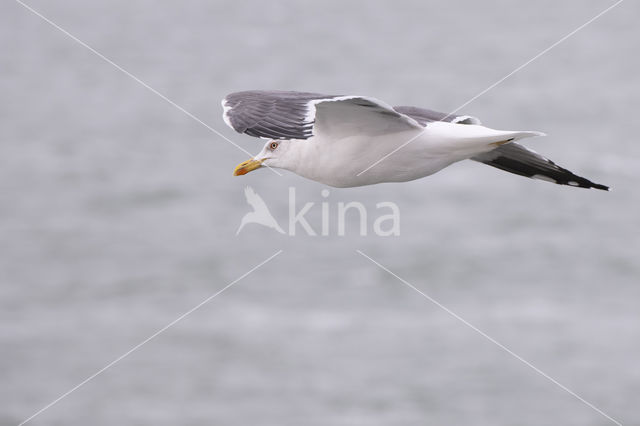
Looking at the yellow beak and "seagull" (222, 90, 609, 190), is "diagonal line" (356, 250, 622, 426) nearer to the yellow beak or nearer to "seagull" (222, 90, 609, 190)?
the yellow beak

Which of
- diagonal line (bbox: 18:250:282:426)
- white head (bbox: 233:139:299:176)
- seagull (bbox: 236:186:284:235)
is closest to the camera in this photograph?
white head (bbox: 233:139:299:176)

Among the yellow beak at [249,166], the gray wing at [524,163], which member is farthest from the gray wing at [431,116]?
the yellow beak at [249,166]

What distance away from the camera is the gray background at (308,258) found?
3756cm

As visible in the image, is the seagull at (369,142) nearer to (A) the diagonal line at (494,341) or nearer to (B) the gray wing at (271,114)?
→ (B) the gray wing at (271,114)

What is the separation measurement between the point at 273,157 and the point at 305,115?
4.31 ft

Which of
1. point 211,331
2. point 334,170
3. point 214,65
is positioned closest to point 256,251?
point 211,331

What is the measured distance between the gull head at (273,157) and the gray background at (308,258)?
29095 mm

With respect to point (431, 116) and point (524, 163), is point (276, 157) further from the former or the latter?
point (524, 163)

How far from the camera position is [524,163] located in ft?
26.5

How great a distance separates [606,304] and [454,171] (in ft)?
32.6

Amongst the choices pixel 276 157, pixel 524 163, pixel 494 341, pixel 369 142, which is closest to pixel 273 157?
pixel 276 157

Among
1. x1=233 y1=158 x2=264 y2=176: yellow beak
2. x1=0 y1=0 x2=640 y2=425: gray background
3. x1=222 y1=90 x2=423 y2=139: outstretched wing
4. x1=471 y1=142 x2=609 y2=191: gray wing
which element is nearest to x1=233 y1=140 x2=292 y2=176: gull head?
x1=233 y1=158 x2=264 y2=176: yellow beak

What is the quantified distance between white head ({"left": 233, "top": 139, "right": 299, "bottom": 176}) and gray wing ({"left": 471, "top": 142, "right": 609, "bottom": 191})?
136 centimetres

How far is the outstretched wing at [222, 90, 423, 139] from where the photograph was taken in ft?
20.7
